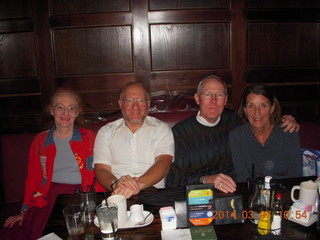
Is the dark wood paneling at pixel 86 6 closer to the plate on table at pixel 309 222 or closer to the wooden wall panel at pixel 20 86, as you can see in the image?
the wooden wall panel at pixel 20 86

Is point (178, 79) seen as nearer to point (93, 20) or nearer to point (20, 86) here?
point (93, 20)

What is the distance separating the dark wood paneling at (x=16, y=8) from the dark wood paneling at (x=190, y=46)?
1392 mm

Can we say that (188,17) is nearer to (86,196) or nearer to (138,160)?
(138,160)

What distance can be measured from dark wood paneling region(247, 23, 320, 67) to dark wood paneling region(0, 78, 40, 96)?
2.50 metres

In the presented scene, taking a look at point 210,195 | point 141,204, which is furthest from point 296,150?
point 141,204

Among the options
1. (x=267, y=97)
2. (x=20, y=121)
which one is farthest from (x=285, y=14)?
(x=20, y=121)

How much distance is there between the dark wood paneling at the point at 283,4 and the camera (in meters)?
2.95

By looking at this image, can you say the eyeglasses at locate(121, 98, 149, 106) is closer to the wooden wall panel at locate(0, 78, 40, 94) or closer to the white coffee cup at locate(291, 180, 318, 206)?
the white coffee cup at locate(291, 180, 318, 206)

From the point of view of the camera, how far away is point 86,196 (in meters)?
1.32

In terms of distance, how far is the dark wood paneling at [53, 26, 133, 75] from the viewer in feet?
9.62

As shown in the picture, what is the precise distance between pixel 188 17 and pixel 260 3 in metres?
0.84

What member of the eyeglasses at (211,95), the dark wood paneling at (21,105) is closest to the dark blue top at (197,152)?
the eyeglasses at (211,95)

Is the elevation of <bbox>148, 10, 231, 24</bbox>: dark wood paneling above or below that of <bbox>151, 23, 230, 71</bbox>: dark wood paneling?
above

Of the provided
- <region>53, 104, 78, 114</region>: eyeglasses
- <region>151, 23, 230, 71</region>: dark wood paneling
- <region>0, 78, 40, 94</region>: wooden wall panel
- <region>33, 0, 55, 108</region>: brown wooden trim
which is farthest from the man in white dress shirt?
<region>0, 78, 40, 94</region>: wooden wall panel
